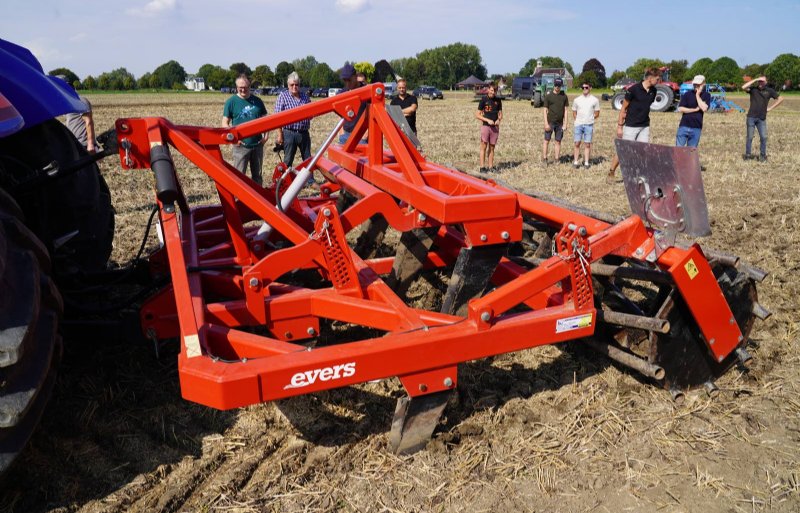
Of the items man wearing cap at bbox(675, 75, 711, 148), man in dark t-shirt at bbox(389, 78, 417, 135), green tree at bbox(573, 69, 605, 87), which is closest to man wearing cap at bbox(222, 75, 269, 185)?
man in dark t-shirt at bbox(389, 78, 417, 135)

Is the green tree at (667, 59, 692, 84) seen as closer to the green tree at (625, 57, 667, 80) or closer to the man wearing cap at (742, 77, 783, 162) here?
the green tree at (625, 57, 667, 80)

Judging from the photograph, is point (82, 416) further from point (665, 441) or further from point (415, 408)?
point (665, 441)

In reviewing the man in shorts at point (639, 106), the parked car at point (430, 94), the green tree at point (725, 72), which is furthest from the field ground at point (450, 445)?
the green tree at point (725, 72)

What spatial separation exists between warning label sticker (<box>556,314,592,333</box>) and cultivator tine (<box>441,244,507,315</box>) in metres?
0.48

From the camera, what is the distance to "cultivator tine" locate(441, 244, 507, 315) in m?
3.23

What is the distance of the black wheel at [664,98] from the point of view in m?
26.1

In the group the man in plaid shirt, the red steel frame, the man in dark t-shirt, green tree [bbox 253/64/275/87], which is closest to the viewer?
the red steel frame

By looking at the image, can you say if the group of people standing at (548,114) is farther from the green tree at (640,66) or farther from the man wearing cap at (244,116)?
the green tree at (640,66)

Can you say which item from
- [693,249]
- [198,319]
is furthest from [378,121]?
[693,249]

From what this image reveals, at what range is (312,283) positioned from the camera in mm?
4906

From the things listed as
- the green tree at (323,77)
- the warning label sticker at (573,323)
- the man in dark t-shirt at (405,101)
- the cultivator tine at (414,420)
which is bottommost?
the cultivator tine at (414,420)

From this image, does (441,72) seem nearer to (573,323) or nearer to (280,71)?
(280,71)

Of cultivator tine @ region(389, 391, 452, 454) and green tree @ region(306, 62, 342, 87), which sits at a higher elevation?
green tree @ region(306, 62, 342, 87)

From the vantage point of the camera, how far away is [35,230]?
346 centimetres
